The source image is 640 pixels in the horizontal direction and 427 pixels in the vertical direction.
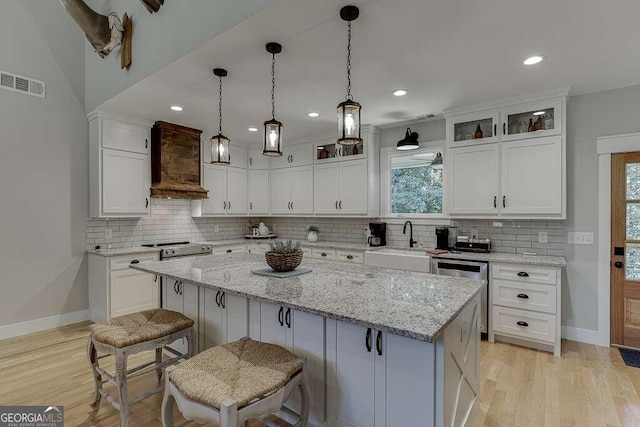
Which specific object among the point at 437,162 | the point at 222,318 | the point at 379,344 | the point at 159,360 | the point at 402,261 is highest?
the point at 437,162

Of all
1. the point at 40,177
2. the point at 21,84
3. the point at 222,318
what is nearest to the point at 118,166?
the point at 40,177

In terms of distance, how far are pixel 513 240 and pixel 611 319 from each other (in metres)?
1.15

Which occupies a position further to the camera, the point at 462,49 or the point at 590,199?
the point at 590,199

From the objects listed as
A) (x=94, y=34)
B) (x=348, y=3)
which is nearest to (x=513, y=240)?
(x=348, y=3)

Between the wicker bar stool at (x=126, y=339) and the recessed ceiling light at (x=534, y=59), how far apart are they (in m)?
3.26

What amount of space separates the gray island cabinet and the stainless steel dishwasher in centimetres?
141

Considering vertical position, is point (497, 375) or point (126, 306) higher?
point (126, 306)

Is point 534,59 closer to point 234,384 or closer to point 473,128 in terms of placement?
point 473,128

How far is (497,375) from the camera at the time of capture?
273 cm

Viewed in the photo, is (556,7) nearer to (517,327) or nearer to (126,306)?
(517,327)

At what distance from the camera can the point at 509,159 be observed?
3.53 m

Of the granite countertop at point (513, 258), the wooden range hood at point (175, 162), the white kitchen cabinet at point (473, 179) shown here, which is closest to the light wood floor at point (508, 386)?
the granite countertop at point (513, 258)

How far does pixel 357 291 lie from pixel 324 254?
9.47ft

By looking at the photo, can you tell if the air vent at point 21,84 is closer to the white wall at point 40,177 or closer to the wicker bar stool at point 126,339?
the white wall at point 40,177
